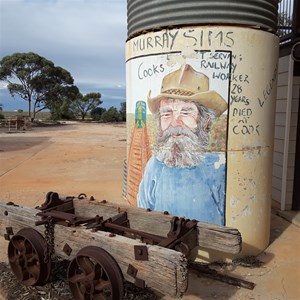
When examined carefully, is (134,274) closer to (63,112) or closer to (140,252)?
(140,252)

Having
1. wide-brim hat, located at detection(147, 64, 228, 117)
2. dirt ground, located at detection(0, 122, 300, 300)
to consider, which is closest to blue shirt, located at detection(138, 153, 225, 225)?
wide-brim hat, located at detection(147, 64, 228, 117)

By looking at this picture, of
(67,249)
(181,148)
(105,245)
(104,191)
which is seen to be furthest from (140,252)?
(104,191)

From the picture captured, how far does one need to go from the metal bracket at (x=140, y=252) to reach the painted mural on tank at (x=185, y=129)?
1704mm

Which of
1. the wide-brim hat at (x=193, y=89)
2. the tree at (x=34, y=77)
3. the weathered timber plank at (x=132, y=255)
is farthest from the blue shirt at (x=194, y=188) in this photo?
the tree at (x=34, y=77)

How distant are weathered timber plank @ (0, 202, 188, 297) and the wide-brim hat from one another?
2.08 metres

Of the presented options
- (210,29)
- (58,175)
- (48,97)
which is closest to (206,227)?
(210,29)

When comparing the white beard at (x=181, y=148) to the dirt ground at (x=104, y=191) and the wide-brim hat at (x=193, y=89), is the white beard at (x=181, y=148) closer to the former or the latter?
the wide-brim hat at (x=193, y=89)

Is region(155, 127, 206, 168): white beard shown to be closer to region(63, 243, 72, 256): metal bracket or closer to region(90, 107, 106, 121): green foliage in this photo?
region(63, 243, 72, 256): metal bracket

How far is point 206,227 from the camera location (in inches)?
144

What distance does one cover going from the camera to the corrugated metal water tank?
167 inches

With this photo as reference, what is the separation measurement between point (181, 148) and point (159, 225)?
1.11 meters

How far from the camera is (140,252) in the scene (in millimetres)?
2961

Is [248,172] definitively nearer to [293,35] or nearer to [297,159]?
[297,159]

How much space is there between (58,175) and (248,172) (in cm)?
781
